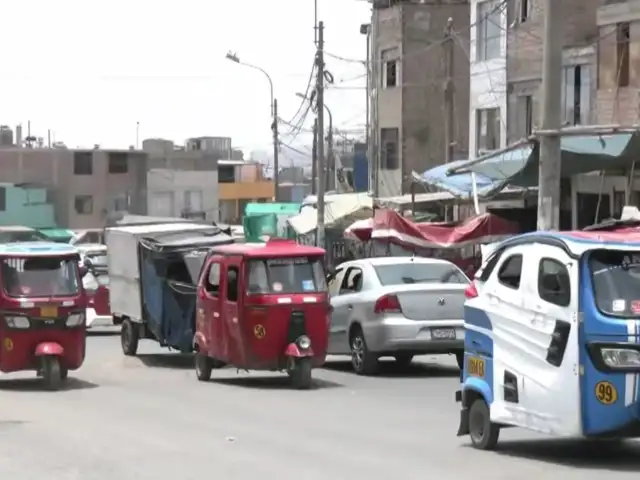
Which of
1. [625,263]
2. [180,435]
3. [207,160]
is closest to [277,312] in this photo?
[180,435]

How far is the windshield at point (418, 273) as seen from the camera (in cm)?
2198

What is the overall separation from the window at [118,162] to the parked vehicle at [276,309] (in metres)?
76.8

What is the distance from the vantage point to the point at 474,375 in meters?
12.7

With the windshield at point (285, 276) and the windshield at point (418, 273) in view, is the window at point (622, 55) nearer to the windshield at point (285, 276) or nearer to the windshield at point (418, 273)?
the windshield at point (418, 273)

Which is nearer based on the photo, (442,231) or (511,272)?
(511,272)

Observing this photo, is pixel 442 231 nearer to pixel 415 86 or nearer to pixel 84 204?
pixel 415 86

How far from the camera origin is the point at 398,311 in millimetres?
21219

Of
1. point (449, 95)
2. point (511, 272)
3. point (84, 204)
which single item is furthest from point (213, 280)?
point (84, 204)

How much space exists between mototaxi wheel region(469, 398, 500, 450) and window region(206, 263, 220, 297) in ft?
28.2

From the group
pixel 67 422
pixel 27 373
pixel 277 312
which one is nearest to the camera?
pixel 67 422

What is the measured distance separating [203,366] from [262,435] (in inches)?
297

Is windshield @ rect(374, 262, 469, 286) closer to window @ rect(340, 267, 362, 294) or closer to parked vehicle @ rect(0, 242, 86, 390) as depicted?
window @ rect(340, 267, 362, 294)

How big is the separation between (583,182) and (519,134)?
25.8 ft

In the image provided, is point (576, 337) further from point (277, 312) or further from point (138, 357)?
point (138, 357)
